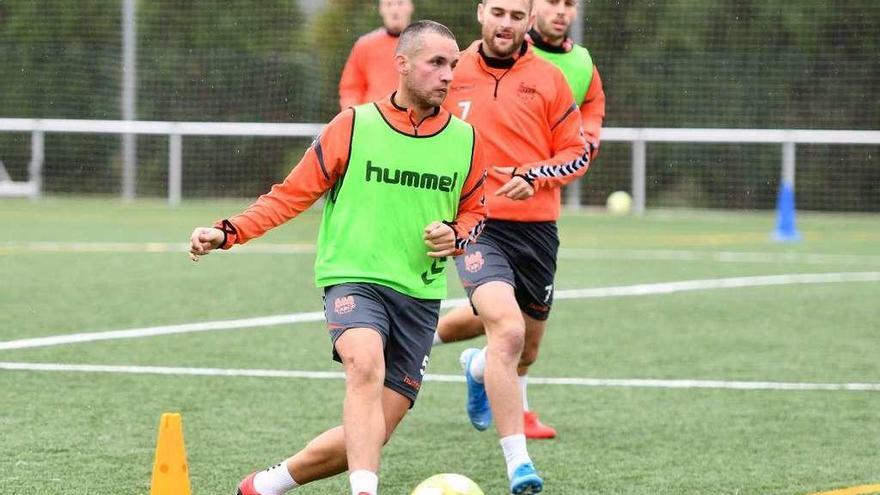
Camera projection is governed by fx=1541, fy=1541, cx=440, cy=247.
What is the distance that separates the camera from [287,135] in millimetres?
26453

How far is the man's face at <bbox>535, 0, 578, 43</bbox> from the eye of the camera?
733cm

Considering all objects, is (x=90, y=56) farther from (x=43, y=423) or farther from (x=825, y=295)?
(x=43, y=423)

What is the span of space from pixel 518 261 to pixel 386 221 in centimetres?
167

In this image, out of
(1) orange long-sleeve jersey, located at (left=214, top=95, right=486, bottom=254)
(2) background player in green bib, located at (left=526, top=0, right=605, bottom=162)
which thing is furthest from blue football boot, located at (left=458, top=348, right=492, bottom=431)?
Answer: (1) orange long-sleeve jersey, located at (left=214, top=95, right=486, bottom=254)

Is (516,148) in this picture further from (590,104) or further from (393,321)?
(393,321)

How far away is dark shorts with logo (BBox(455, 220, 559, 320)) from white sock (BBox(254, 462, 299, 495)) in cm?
144

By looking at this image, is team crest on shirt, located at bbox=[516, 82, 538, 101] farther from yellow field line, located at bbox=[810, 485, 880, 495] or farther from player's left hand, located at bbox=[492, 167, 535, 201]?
yellow field line, located at bbox=[810, 485, 880, 495]

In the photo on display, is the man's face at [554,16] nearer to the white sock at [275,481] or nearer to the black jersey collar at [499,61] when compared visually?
the black jersey collar at [499,61]

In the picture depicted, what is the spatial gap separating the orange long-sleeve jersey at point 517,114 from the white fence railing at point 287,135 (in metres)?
18.3

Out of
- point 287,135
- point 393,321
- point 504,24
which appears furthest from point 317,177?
Result: point 287,135

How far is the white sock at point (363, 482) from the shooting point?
5012mm

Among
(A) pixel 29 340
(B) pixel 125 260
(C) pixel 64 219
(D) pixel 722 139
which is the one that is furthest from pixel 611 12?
(A) pixel 29 340

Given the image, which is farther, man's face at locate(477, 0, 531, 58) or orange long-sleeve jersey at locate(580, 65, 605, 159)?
orange long-sleeve jersey at locate(580, 65, 605, 159)

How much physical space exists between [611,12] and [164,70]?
25.1 feet
